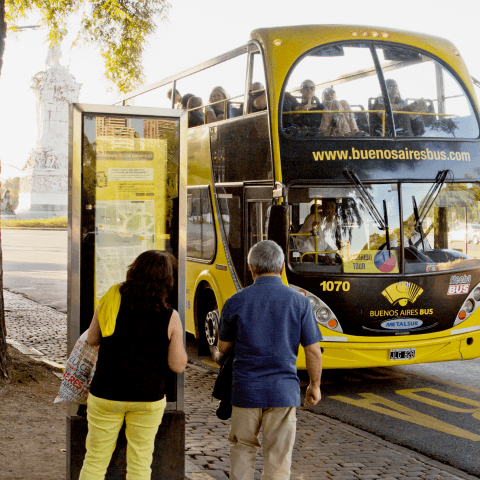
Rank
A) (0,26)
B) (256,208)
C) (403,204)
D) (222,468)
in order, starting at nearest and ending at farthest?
(222,468) < (0,26) < (403,204) < (256,208)

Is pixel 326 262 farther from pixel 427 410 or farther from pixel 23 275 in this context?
pixel 23 275

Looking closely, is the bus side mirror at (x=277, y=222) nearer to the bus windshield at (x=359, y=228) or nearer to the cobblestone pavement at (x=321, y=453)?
the bus windshield at (x=359, y=228)

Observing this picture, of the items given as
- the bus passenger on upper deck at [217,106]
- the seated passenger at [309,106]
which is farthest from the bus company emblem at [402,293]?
the bus passenger on upper deck at [217,106]

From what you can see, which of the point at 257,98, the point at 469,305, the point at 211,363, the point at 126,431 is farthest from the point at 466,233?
the point at 126,431

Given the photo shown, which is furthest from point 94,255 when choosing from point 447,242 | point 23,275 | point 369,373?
point 23,275

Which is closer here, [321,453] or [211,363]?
[321,453]

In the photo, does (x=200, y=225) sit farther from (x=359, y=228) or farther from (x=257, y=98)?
(x=359, y=228)

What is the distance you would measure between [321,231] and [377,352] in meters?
1.44

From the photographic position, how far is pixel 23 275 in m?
20.7

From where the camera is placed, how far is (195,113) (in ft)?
33.1

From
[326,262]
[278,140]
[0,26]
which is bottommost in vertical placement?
[326,262]

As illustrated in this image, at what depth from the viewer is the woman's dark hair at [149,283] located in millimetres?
3557

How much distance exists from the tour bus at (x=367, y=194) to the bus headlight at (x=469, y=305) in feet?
0.06

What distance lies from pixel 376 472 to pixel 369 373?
3.86 metres
